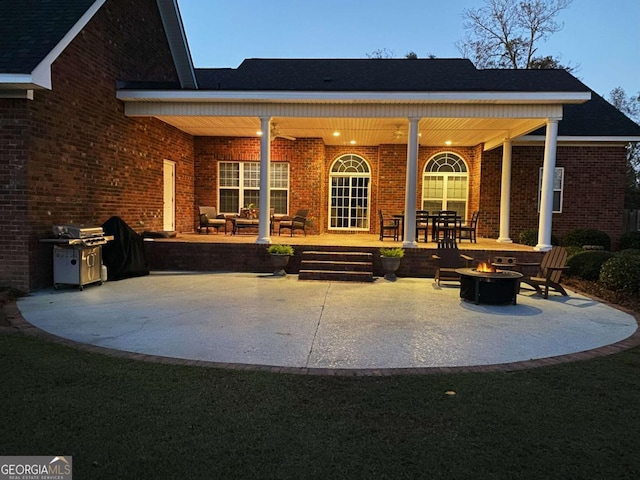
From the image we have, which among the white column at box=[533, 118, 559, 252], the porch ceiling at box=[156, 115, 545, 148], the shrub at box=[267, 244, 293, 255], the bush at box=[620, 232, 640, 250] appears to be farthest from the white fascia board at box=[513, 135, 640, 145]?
the shrub at box=[267, 244, 293, 255]

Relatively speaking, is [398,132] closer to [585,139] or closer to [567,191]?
[585,139]

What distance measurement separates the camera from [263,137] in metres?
10.8

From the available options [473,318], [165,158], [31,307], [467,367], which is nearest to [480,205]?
[473,318]

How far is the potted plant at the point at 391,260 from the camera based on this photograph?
10.0 meters

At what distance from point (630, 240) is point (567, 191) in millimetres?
2392

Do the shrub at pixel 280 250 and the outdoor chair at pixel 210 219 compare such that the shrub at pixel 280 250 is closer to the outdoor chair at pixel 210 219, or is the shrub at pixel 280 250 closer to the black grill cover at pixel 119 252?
the black grill cover at pixel 119 252

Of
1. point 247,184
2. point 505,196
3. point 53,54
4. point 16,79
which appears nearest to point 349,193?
point 247,184

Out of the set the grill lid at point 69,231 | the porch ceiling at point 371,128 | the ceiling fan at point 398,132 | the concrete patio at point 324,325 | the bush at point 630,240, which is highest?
the porch ceiling at point 371,128

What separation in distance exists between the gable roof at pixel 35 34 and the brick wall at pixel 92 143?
17.7 inches

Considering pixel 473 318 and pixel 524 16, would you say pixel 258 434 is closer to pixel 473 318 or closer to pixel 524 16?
pixel 473 318

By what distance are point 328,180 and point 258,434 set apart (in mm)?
13503

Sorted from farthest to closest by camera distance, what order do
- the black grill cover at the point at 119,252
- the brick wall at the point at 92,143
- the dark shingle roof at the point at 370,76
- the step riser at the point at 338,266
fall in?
1. the dark shingle roof at the point at 370,76
2. the step riser at the point at 338,266
3. the black grill cover at the point at 119,252
4. the brick wall at the point at 92,143

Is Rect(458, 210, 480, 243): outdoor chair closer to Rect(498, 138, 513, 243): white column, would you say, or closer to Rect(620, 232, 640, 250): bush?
Rect(498, 138, 513, 243): white column

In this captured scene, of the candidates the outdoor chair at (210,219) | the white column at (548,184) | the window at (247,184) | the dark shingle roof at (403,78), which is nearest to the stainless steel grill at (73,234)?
the outdoor chair at (210,219)
